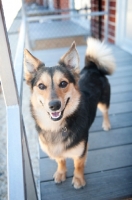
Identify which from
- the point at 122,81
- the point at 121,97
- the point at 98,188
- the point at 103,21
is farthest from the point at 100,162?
the point at 103,21

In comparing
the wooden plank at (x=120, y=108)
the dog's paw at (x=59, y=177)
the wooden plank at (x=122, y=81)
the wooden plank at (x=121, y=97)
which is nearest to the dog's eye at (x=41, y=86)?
the dog's paw at (x=59, y=177)

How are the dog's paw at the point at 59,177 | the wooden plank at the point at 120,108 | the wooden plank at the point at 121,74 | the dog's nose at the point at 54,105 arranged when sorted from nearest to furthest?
the dog's nose at the point at 54,105, the dog's paw at the point at 59,177, the wooden plank at the point at 120,108, the wooden plank at the point at 121,74

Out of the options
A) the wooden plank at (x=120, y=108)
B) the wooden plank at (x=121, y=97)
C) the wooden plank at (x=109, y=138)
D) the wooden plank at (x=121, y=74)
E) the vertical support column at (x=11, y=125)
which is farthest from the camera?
the wooden plank at (x=121, y=74)

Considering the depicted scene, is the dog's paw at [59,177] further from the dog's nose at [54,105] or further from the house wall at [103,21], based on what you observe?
the house wall at [103,21]

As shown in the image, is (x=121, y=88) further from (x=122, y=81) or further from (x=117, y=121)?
(x=117, y=121)

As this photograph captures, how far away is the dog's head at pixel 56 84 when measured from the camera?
1.36m

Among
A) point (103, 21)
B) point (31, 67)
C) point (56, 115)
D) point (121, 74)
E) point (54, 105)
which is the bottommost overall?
point (121, 74)

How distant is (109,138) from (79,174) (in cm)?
56

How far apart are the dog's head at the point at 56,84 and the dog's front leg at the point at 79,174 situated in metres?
0.36

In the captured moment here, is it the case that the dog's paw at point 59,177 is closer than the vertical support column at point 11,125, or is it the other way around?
the vertical support column at point 11,125

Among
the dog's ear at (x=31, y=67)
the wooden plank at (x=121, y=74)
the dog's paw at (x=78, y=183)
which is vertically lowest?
the wooden plank at (x=121, y=74)

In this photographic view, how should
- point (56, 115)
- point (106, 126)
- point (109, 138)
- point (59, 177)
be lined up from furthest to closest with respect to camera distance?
point (106, 126), point (109, 138), point (59, 177), point (56, 115)

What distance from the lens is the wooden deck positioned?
59.8 inches

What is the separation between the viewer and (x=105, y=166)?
1711 millimetres
